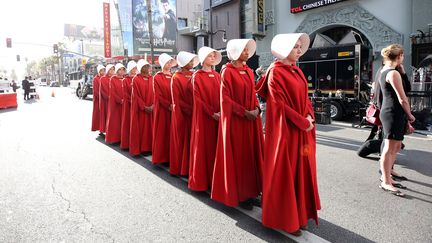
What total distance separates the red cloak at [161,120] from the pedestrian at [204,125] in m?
1.41

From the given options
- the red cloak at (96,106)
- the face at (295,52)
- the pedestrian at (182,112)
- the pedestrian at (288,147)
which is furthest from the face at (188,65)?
the red cloak at (96,106)

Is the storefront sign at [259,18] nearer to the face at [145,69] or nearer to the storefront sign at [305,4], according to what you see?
the storefront sign at [305,4]

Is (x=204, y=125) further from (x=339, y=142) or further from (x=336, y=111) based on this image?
(x=336, y=111)

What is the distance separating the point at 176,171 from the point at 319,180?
7.14 feet

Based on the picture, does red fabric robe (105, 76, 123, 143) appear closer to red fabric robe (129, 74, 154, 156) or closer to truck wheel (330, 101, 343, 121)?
red fabric robe (129, 74, 154, 156)

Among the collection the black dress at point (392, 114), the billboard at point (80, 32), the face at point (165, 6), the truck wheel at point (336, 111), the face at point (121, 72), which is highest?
the billboard at point (80, 32)

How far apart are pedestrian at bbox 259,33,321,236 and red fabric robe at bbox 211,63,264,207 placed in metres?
0.59

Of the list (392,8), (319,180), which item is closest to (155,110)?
(319,180)

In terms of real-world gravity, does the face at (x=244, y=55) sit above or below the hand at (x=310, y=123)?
above

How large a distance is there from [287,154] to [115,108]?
5.58 metres

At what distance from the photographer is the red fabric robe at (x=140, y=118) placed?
6.59 metres

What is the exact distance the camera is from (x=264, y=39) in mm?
19859

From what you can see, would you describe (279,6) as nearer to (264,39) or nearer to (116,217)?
(264,39)

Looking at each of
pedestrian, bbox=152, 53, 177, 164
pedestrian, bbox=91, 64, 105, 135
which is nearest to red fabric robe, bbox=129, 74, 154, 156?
pedestrian, bbox=152, 53, 177, 164
